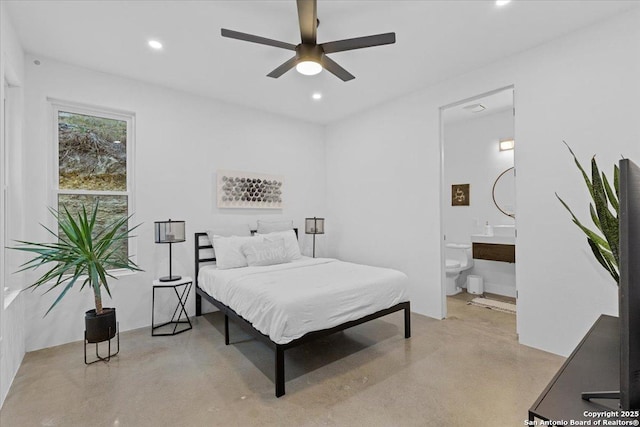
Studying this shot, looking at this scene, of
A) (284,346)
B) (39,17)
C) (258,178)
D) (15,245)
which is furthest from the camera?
(258,178)

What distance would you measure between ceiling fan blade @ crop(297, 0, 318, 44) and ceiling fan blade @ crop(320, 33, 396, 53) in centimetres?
13

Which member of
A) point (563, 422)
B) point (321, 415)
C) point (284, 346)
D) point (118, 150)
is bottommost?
point (321, 415)

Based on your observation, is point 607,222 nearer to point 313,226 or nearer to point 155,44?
point 155,44

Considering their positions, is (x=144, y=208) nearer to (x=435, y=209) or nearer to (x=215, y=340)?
(x=215, y=340)

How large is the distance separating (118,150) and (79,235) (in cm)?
138

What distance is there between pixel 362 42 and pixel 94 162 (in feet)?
10.5

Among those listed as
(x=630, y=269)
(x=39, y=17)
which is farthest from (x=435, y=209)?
(x=39, y=17)

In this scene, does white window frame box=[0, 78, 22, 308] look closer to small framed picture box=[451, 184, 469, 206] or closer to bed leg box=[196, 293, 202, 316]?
bed leg box=[196, 293, 202, 316]

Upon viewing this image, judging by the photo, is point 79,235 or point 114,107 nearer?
point 79,235

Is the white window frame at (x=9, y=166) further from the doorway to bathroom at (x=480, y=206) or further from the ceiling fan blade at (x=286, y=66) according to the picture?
the doorway to bathroom at (x=480, y=206)

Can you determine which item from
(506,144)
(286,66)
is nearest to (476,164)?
(506,144)

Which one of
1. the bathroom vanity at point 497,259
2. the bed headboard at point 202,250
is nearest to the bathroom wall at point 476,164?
the bathroom vanity at point 497,259

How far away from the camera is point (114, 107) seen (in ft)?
11.7

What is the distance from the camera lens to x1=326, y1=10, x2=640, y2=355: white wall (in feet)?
8.52
